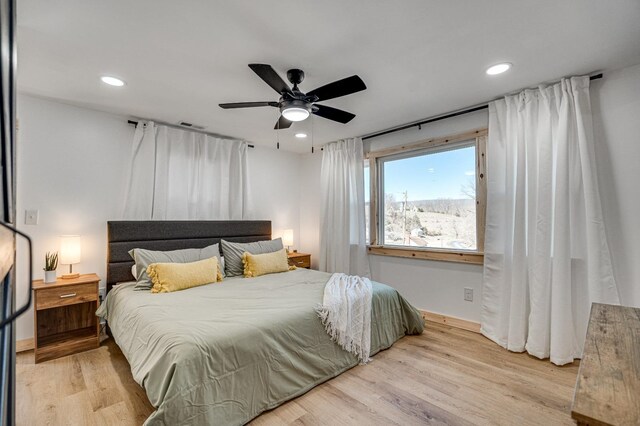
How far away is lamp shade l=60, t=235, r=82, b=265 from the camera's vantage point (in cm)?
282

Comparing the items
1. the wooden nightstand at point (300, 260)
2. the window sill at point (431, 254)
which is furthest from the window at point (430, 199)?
the wooden nightstand at point (300, 260)

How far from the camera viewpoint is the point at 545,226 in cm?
264

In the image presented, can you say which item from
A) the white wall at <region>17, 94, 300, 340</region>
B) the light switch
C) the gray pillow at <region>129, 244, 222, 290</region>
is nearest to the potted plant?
the white wall at <region>17, 94, 300, 340</region>

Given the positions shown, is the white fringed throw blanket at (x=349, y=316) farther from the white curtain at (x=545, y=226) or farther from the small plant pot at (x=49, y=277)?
the small plant pot at (x=49, y=277)

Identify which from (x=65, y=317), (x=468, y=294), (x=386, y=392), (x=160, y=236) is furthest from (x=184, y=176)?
(x=468, y=294)

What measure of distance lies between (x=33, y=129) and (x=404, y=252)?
4123 millimetres

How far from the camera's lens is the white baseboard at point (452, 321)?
3201 millimetres

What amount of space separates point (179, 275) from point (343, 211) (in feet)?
7.49

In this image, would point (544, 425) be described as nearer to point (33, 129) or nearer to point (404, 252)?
point (404, 252)

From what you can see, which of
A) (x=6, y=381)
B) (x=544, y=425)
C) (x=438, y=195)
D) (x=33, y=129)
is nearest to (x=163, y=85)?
(x=33, y=129)

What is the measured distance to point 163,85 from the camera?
263 cm

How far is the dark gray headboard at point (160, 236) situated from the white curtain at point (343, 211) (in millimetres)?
1111

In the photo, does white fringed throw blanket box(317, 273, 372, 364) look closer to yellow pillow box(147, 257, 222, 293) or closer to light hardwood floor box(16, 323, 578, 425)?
light hardwood floor box(16, 323, 578, 425)

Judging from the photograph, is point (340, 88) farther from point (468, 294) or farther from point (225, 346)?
point (468, 294)
